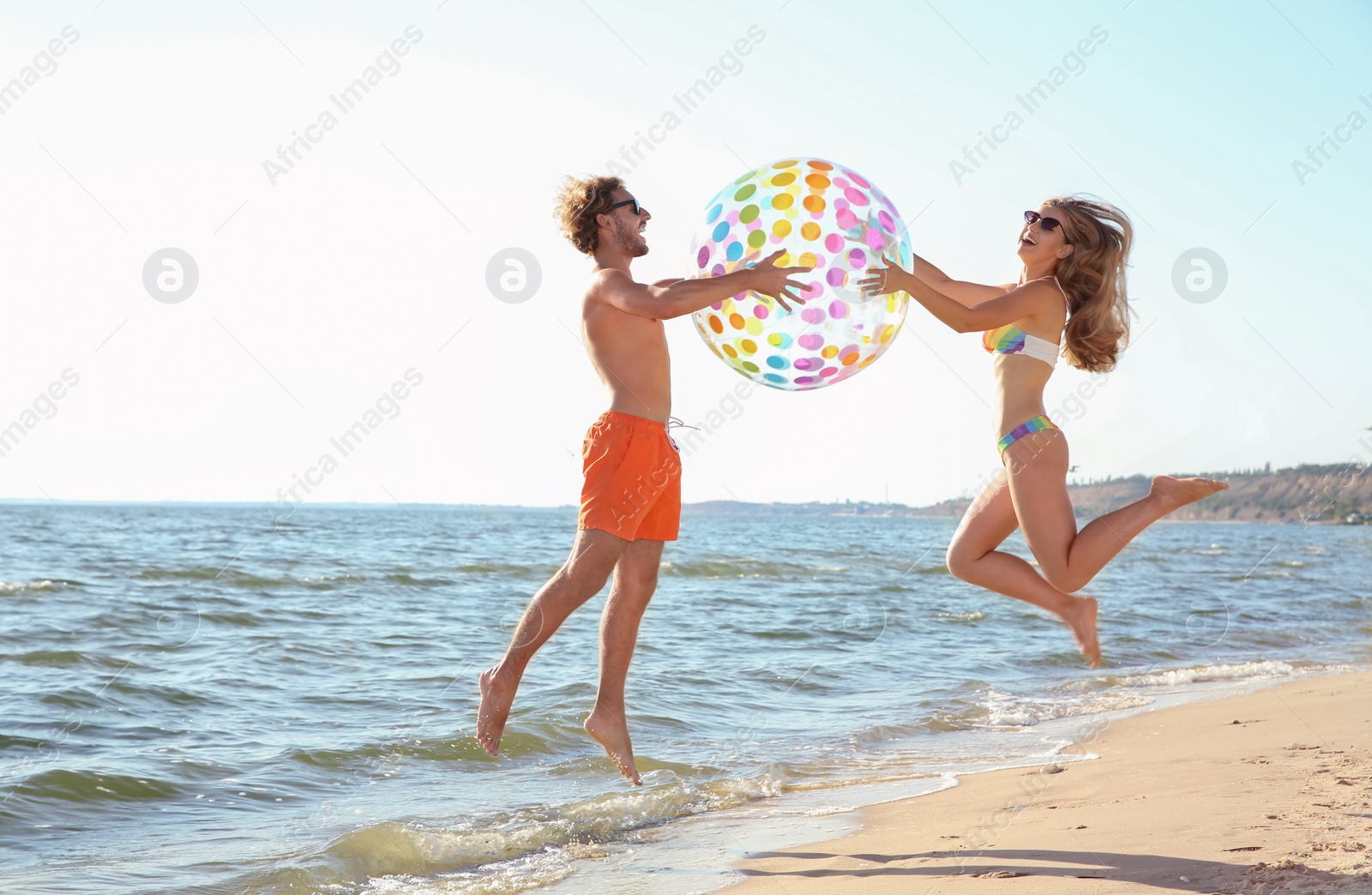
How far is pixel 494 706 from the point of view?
4465mm

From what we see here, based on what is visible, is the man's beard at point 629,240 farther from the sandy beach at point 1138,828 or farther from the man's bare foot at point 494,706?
the sandy beach at point 1138,828

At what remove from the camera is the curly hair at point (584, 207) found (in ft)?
14.7

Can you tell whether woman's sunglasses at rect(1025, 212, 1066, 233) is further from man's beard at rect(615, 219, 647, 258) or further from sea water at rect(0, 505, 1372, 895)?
sea water at rect(0, 505, 1372, 895)

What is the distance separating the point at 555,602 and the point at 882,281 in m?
1.88

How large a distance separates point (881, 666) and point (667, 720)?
3614mm

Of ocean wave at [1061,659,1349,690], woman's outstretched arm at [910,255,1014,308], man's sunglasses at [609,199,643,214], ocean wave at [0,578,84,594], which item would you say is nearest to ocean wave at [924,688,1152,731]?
ocean wave at [1061,659,1349,690]

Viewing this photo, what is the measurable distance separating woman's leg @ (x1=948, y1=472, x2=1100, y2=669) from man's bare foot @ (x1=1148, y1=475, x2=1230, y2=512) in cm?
53

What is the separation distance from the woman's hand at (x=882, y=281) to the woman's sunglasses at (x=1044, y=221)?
80 centimetres

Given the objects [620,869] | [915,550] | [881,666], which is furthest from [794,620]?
[915,550]

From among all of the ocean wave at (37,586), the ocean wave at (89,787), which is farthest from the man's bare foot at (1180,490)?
the ocean wave at (37,586)

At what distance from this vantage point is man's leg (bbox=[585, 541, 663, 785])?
179 inches

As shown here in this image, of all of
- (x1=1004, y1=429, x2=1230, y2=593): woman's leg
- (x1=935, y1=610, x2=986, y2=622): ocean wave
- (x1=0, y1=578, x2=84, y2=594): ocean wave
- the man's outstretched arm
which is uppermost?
the man's outstretched arm

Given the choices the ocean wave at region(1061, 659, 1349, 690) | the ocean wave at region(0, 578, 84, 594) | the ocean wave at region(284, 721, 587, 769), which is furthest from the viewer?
the ocean wave at region(0, 578, 84, 594)

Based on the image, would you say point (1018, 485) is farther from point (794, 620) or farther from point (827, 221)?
point (794, 620)
